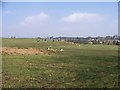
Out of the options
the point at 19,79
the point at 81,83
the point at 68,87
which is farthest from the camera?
the point at 19,79

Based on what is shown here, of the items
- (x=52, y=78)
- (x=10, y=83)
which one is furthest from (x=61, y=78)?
(x=10, y=83)

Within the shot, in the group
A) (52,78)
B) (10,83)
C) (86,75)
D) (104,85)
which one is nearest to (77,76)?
(86,75)

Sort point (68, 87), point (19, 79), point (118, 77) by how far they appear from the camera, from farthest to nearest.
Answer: point (118, 77), point (19, 79), point (68, 87)

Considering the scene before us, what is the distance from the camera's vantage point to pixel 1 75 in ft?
48.3

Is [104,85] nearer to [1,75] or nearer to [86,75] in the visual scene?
[86,75]

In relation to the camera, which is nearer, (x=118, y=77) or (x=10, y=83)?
(x=10, y=83)

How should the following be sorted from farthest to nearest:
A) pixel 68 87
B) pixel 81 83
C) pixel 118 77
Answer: pixel 118 77
pixel 81 83
pixel 68 87

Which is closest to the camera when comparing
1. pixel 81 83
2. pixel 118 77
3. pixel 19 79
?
pixel 81 83

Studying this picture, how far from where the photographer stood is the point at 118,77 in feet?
48.5

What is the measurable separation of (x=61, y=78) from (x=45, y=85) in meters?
2.04

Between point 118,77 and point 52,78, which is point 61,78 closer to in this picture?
point 52,78

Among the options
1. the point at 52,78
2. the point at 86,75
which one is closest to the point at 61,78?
the point at 52,78

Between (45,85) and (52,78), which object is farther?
(52,78)

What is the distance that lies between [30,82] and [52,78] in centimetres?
150
